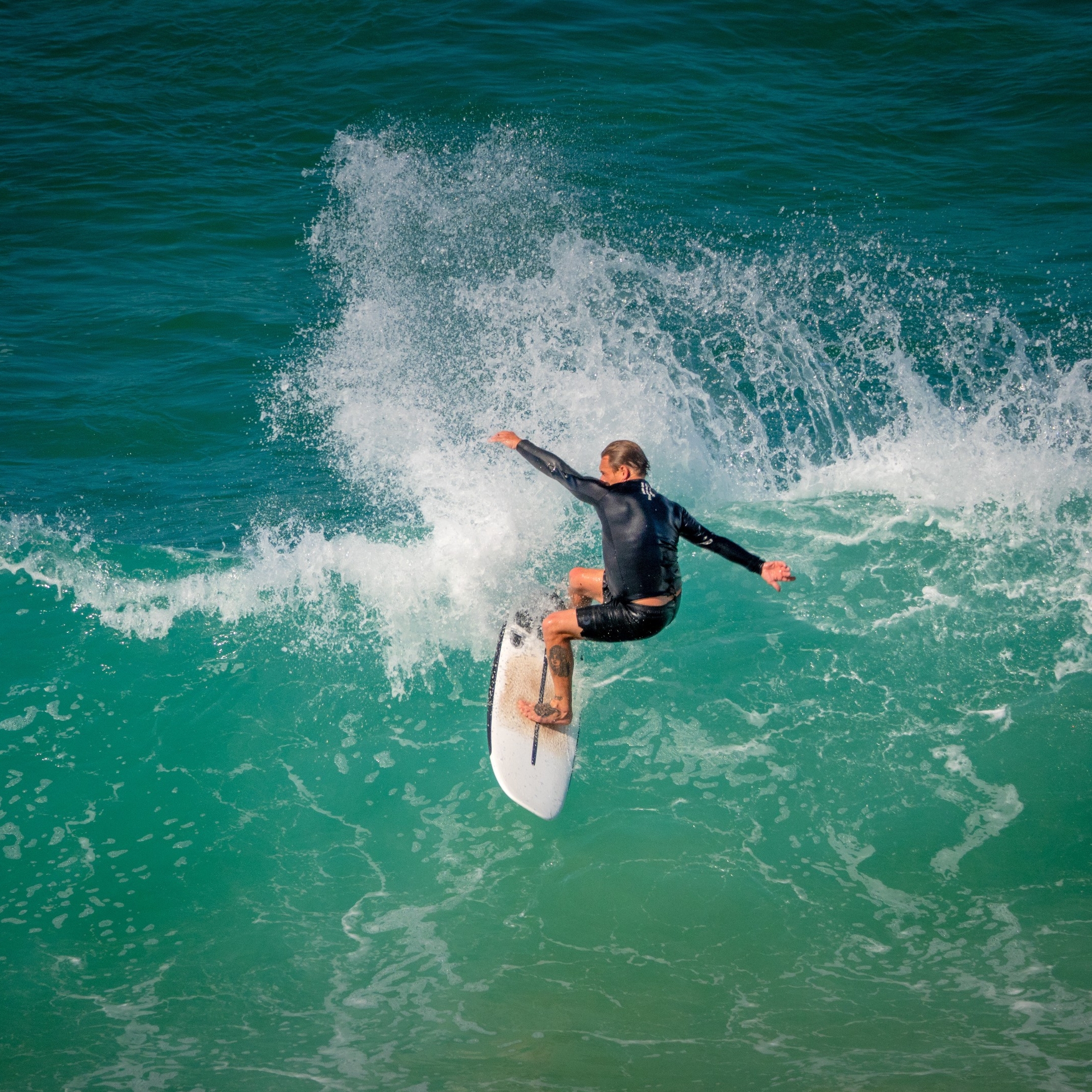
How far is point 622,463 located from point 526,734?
183cm

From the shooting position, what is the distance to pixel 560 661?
633 cm

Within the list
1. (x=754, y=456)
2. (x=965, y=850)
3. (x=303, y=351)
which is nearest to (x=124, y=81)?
(x=303, y=351)

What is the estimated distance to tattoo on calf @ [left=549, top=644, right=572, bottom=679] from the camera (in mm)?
6301

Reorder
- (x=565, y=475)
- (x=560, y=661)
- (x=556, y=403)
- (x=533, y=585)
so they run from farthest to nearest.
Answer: (x=556, y=403), (x=533, y=585), (x=560, y=661), (x=565, y=475)

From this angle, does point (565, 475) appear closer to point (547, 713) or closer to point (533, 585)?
point (547, 713)

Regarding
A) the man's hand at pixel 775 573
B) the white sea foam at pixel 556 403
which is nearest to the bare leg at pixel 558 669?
the man's hand at pixel 775 573

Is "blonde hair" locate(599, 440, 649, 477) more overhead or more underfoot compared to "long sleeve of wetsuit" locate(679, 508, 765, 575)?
more overhead

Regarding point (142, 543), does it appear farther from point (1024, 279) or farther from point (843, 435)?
point (1024, 279)

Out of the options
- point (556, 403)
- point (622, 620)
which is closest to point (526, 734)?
point (622, 620)

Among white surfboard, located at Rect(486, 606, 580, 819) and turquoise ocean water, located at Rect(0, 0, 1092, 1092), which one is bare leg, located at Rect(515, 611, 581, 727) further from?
turquoise ocean water, located at Rect(0, 0, 1092, 1092)

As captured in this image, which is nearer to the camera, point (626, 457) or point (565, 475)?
point (626, 457)

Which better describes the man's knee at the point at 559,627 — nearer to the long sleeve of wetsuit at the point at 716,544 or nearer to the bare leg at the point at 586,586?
the bare leg at the point at 586,586

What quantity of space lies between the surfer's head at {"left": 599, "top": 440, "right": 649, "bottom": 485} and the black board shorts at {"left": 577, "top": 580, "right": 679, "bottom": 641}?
727 millimetres

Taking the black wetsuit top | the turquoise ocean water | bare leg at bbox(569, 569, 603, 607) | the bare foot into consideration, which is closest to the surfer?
the black wetsuit top
